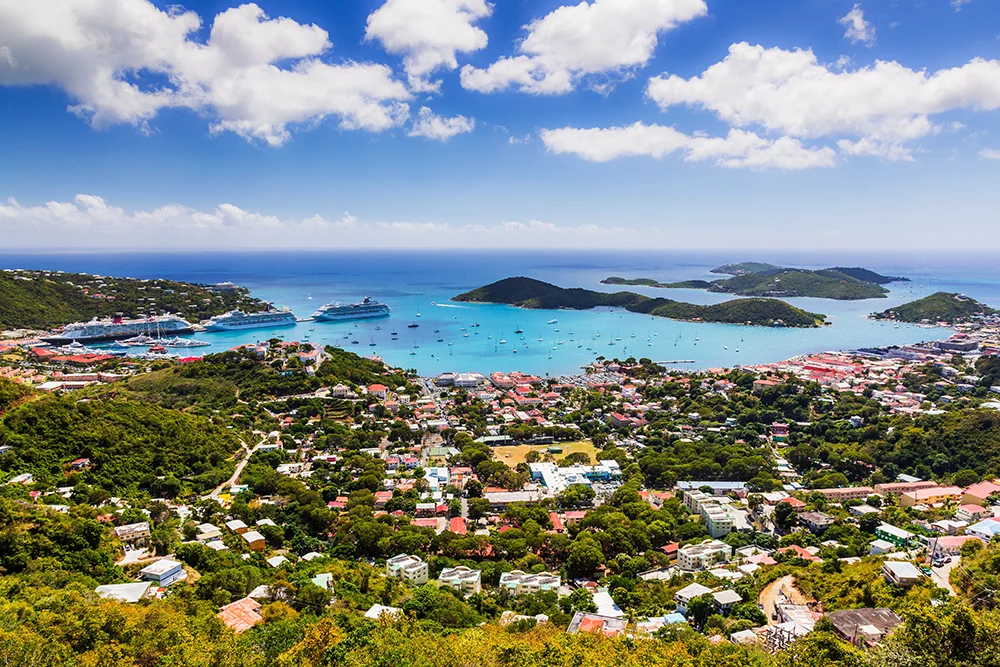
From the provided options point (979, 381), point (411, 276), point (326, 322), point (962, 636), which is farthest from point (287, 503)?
point (411, 276)

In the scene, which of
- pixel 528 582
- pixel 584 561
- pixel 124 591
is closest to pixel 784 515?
pixel 584 561

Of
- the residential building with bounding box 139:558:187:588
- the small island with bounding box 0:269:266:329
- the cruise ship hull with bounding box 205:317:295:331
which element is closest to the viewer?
the residential building with bounding box 139:558:187:588

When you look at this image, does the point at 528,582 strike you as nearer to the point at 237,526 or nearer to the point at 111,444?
the point at 237,526

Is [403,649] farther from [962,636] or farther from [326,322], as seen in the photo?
[326,322]

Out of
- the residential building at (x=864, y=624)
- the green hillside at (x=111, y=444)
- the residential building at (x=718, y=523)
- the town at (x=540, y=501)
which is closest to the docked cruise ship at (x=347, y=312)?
the town at (x=540, y=501)

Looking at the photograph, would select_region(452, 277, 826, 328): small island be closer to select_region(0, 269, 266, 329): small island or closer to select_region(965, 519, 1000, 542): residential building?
select_region(0, 269, 266, 329): small island

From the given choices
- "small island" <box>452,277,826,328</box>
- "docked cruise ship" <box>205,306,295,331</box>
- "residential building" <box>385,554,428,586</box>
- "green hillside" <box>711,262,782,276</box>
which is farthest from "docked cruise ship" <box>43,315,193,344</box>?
"green hillside" <box>711,262,782,276</box>
